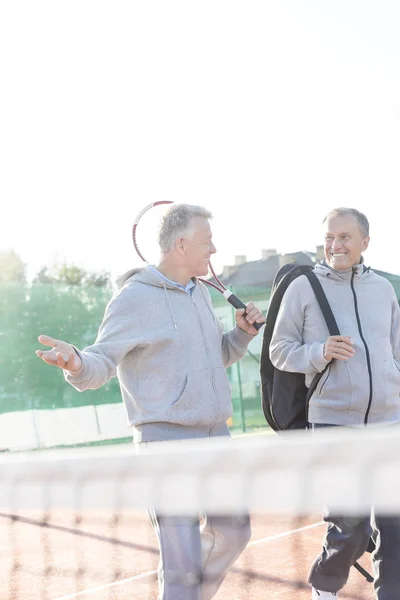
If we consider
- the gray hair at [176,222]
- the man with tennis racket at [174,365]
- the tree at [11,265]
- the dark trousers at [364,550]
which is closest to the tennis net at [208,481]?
the man with tennis racket at [174,365]

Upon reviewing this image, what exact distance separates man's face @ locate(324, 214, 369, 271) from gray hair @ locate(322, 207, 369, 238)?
14mm

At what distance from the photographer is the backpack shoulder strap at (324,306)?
3.31 metres

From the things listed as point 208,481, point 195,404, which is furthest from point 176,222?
point 208,481

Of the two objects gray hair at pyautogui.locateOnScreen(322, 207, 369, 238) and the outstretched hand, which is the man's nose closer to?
gray hair at pyautogui.locateOnScreen(322, 207, 369, 238)

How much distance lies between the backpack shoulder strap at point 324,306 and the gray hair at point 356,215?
0.77 ft

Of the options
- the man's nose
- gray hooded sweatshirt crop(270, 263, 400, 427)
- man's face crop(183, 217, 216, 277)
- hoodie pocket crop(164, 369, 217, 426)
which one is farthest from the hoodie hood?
the man's nose

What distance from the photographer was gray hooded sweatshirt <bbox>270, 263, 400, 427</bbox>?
326 cm

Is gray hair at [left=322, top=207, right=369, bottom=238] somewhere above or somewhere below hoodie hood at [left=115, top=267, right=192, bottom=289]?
above

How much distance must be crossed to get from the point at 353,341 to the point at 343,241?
0.36 metres

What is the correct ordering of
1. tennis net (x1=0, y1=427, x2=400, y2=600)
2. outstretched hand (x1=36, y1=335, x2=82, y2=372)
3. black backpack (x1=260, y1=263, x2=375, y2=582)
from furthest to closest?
black backpack (x1=260, y1=263, x2=375, y2=582), outstretched hand (x1=36, y1=335, x2=82, y2=372), tennis net (x1=0, y1=427, x2=400, y2=600)

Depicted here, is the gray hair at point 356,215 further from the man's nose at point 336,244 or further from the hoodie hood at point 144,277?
the hoodie hood at point 144,277

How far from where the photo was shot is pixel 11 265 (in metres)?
28.9

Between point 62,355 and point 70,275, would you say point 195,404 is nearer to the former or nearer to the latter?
point 62,355

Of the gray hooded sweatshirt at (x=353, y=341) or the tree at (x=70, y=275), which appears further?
the tree at (x=70, y=275)
